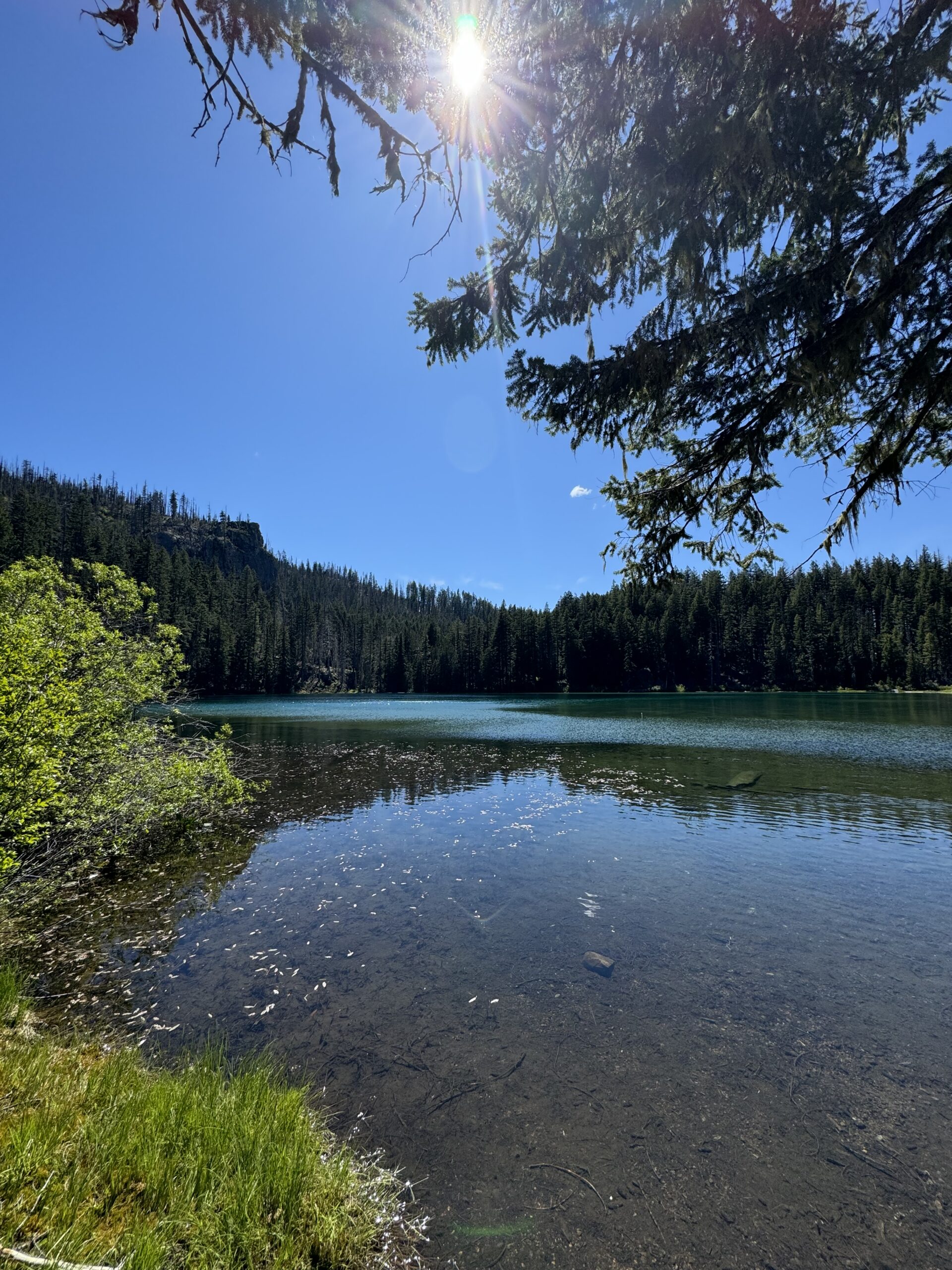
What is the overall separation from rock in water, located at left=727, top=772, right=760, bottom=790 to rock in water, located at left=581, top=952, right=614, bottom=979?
1573 cm

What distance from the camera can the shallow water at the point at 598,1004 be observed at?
14.2 feet

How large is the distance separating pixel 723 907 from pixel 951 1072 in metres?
4.37

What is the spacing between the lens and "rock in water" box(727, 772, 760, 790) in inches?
872

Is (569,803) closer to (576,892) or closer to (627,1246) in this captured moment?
(576,892)

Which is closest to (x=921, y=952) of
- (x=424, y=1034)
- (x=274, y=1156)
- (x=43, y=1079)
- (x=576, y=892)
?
(x=576, y=892)

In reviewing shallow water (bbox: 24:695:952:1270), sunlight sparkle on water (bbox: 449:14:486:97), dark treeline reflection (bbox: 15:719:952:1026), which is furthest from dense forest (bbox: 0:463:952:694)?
sunlight sparkle on water (bbox: 449:14:486:97)

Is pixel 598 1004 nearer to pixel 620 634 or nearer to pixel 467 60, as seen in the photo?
pixel 467 60

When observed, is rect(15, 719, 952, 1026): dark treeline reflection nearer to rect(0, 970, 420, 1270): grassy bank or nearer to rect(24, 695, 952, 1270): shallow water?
rect(24, 695, 952, 1270): shallow water

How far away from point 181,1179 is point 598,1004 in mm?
5272

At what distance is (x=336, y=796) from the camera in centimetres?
2131

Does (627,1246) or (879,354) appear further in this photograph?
(879,354)

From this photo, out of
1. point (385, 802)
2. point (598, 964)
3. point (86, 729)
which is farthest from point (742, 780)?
point (86, 729)

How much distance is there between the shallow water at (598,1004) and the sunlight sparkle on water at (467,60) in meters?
10.1

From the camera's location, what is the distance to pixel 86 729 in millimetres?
10781
